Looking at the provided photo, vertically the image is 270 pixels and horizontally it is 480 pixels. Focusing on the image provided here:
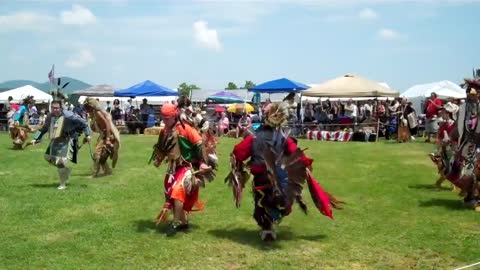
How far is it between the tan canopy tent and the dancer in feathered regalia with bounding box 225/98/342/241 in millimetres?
17085

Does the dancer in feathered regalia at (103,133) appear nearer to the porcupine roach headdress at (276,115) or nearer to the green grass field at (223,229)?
the green grass field at (223,229)

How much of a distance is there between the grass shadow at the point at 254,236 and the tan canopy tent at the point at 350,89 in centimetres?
1651

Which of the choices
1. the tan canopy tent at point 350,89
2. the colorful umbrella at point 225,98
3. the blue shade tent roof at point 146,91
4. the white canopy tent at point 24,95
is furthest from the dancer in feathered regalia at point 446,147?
the white canopy tent at point 24,95

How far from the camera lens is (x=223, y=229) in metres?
7.59

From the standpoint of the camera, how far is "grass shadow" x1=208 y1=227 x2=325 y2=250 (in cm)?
677

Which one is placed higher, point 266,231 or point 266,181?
point 266,181

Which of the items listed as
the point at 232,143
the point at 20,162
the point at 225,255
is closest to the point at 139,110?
the point at 232,143

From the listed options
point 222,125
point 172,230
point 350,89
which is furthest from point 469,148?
point 222,125

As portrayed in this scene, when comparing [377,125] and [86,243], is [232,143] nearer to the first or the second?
[377,125]

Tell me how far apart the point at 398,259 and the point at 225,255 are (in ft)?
6.20

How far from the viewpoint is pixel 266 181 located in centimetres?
662

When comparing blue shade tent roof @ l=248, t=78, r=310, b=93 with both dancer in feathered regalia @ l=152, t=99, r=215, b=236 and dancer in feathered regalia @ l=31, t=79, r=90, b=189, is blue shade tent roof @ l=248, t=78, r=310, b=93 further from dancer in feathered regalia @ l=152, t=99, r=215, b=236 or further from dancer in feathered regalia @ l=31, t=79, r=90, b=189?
dancer in feathered regalia @ l=152, t=99, r=215, b=236

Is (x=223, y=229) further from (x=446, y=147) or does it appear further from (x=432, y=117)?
(x=432, y=117)

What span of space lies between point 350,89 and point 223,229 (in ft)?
55.6
